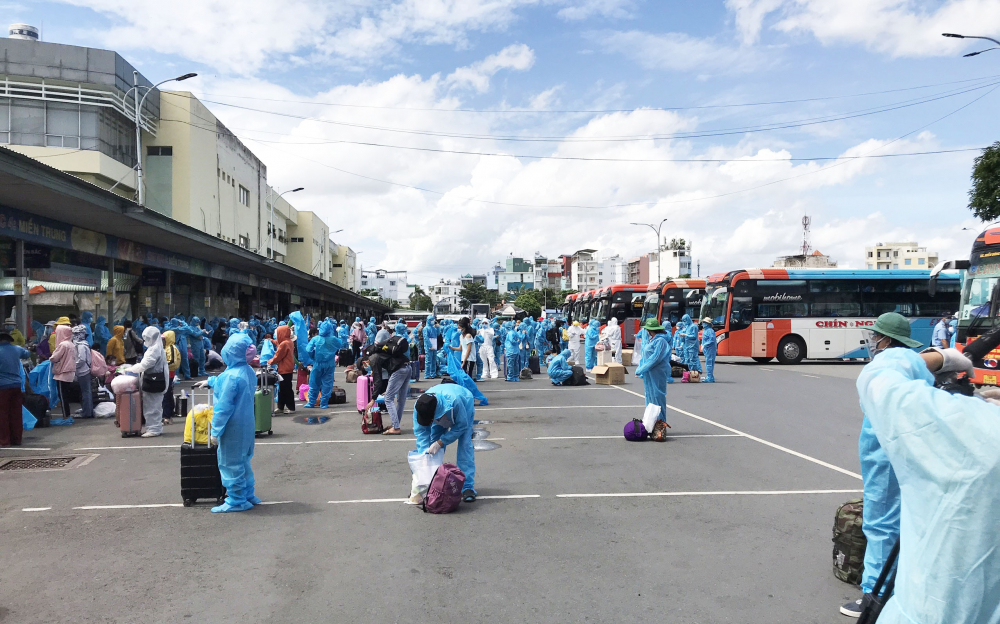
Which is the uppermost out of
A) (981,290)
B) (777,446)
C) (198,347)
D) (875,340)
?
(981,290)

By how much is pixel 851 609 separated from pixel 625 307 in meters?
30.4

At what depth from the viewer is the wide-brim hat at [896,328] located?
156 inches

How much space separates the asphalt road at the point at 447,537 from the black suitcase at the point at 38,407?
70.3 inches

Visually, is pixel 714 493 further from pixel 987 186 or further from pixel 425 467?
pixel 987 186

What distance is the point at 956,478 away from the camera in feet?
7.12

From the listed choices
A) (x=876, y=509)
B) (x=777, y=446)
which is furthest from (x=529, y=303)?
(x=876, y=509)

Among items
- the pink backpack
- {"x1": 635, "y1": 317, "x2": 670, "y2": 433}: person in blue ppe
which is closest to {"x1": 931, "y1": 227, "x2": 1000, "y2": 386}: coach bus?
{"x1": 635, "y1": 317, "x2": 670, "y2": 433}: person in blue ppe

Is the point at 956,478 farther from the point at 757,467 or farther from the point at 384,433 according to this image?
the point at 384,433

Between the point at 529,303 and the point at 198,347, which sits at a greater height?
the point at 529,303

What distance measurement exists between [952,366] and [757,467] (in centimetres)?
479

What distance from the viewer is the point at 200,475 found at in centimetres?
671

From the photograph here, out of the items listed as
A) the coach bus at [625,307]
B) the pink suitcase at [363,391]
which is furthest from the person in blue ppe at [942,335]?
the pink suitcase at [363,391]

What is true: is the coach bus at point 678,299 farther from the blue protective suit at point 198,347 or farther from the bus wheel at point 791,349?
the blue protective suit at point 198,347

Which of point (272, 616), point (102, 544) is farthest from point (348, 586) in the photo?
point (102, 544)
